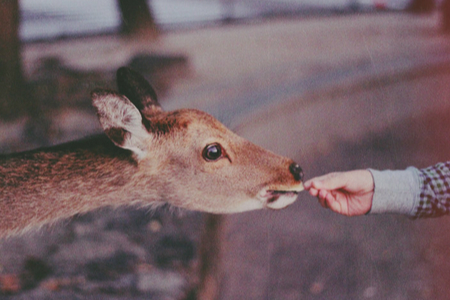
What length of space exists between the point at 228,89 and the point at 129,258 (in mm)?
1859

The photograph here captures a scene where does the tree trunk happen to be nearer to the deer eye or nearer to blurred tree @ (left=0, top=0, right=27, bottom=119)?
the deer eye

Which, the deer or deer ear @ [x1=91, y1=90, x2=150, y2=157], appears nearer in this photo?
deer ear @ [x1=91, y1=90, x2=150, y2=157]

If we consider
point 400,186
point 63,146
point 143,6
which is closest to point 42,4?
point 143,6

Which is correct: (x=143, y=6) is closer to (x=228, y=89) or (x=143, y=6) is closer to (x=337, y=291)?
(x=228, y=89)

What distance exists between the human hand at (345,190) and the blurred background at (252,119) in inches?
47.3

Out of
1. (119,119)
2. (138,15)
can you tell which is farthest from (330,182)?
(138,15)

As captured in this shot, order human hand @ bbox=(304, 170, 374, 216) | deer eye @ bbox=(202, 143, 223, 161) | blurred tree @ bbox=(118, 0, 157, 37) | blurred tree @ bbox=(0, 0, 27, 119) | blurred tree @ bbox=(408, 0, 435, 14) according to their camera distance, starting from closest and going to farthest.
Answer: deer eye @ bbox=(202, 143, 223, 161), human hand @ bbox=(304, 170, 374, 216), blurred tree @ bbox=(0, 0, 27, 119), blurred tree @ bbox=(118, 0, 157, 37), blurred tree @ bbox=(408, 0, 435, 14)

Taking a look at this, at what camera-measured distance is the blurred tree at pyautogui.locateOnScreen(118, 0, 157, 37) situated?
3532mm

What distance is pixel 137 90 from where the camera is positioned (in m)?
2.20

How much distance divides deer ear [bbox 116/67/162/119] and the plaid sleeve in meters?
1.43

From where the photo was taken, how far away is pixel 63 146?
7.01 ft

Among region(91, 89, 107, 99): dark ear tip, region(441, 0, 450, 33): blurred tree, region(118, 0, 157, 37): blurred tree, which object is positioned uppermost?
region(118, 0, 157, 37): blurred tree

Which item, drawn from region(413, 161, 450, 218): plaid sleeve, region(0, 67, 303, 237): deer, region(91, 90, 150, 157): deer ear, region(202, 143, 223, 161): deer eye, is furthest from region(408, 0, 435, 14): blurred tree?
region(91, 90, 150, 157): deer ear

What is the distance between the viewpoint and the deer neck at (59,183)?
2.07m
